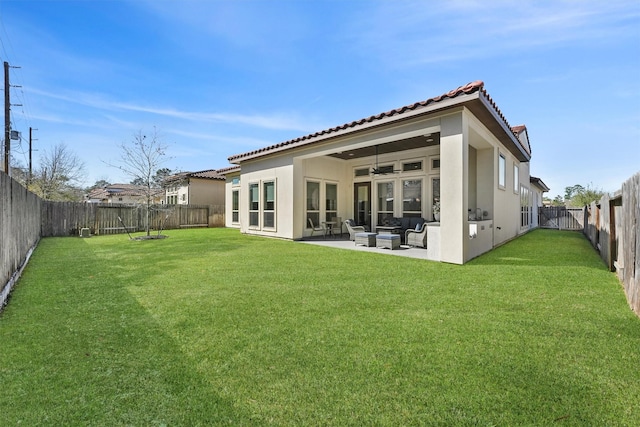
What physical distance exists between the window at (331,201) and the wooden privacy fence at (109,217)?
8936mm

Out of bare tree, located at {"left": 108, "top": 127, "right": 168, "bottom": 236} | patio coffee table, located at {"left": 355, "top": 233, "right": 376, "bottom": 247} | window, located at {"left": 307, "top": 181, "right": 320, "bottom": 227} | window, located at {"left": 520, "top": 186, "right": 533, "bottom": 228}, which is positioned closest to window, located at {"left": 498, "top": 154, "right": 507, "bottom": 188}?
window, located at {"left": 520, "top": 186, "right": 533, "bottom": 228}

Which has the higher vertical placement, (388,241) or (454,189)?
(454,189)

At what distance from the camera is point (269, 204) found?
40.5ft

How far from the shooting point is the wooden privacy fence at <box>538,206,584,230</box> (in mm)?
18766

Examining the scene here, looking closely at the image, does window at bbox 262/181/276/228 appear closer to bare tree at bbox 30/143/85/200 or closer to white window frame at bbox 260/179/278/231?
white window frame at bbox 260/179/278/231

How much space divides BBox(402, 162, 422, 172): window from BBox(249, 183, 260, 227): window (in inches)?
245

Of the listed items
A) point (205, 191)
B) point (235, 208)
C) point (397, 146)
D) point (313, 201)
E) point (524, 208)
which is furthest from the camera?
point (205, 191)

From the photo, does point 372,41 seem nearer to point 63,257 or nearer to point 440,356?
point 440,356

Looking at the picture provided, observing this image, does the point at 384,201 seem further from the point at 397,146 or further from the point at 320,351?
the point at 320,351

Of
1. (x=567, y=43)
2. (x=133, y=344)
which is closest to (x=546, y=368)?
(x=133, y=344)

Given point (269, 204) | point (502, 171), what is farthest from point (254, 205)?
point (502, 171)

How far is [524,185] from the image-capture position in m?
14.6

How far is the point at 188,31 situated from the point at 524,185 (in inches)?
624

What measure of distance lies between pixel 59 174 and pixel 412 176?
2877 cm
